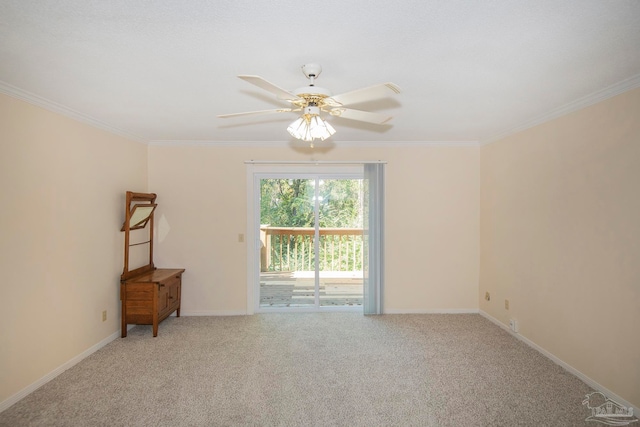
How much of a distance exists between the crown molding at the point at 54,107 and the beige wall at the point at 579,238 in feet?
14.2

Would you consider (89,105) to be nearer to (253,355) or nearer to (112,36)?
(112,36)

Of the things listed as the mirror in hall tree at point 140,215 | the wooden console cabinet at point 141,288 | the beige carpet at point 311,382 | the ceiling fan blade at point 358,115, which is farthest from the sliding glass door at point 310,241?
the ceiling fan blade at point 358,115

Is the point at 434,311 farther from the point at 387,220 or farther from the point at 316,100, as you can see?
the point at 316,100

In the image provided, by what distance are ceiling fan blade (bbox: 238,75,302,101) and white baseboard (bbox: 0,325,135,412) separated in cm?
284

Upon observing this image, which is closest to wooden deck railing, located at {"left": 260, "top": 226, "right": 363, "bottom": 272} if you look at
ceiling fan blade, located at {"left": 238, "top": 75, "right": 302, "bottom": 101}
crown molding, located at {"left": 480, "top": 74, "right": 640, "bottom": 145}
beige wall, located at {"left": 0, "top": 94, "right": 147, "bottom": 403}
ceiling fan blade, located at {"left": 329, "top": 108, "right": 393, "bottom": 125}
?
beige wall, located at {"left": 0, "top": 94, "right": 147, "bottom": 403}

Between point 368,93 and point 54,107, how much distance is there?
269 centimetres

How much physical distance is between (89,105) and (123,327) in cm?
230

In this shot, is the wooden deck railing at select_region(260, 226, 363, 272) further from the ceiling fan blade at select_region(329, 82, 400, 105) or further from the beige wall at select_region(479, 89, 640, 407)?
the ceiling fan blade at select_region(329, 82, 400, 105)

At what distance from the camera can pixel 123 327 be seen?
3521mm

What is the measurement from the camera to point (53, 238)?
2746 mm

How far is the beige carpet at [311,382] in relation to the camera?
7.35 feet

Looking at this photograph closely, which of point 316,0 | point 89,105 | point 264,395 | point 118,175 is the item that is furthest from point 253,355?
point 316,0

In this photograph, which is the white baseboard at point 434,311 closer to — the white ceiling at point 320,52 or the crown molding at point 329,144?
the crown molding at point 329,144

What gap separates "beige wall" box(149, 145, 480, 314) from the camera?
4262mm
